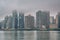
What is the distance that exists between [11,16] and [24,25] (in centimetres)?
240

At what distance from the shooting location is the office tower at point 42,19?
50.7ft

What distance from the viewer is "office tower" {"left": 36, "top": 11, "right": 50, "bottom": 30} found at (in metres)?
15.4

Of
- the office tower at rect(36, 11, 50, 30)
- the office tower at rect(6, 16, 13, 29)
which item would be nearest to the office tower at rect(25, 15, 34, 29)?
the office tower at rect(36, 11, 50, 30)

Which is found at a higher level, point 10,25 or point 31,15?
point 31,15

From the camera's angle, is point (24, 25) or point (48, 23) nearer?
point (24, 25)

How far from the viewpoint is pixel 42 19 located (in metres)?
16.2

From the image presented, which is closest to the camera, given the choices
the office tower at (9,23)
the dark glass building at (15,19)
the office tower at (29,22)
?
the office tower at (29,22)

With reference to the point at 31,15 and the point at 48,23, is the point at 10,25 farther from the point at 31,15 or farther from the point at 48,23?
the point at 48,23

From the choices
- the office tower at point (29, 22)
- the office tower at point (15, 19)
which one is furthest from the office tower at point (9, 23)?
the office tower at point (29, 22)

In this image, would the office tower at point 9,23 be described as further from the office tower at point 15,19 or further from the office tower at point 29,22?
the office tower at point 29,22

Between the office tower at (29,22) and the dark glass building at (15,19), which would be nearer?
the office tower at (29,22)

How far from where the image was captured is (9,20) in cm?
1627

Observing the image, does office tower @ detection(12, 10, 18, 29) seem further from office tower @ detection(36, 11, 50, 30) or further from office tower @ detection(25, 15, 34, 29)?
office tower @ detection(36, 11, 50, 30)

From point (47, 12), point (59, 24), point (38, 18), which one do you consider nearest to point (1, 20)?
point (38, 18)
